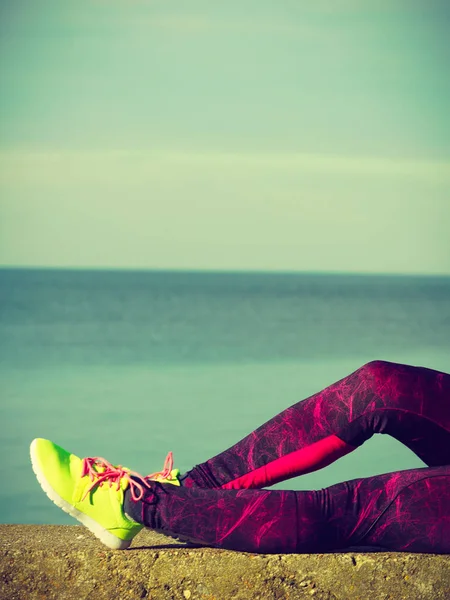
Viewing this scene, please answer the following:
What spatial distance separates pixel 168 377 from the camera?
415 inches

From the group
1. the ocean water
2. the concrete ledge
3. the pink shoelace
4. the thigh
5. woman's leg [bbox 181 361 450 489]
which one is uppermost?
the ocean water

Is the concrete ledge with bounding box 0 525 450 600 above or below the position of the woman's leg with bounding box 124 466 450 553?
below

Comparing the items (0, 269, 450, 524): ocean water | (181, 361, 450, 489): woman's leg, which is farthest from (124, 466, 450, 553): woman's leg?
(0, 269, 450, 524): ocean water

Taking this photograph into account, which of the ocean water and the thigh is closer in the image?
the thigh

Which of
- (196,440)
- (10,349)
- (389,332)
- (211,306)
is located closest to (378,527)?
(196,440)

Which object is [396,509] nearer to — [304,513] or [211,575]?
[304,513]

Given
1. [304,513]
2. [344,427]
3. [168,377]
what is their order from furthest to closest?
[168,377]
[344,427]
[304,513]

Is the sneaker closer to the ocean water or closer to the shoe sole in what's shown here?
Result: the shoe sole

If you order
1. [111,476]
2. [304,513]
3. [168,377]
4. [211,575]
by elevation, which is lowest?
[211,575]

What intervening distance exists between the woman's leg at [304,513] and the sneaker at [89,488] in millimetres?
28

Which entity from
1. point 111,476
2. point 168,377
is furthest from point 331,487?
point 168,377

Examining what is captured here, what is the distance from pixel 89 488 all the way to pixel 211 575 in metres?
0.37

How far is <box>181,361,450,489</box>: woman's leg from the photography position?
7.22 ft

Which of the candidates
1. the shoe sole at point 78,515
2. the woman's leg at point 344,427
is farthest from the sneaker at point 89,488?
the woman's leg at point 344,427
